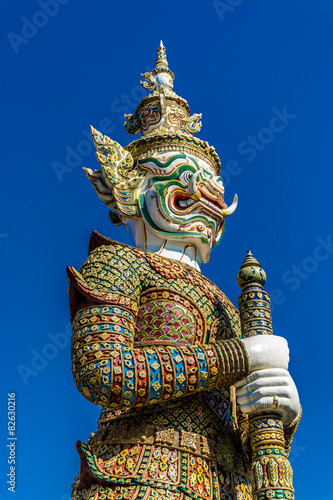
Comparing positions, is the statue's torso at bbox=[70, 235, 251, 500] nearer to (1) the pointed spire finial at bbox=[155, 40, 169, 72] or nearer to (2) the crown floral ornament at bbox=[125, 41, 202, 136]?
(2) the crown floral ornament at bbox=[125, 41, 202, 136]

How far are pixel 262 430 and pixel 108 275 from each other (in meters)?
1.67

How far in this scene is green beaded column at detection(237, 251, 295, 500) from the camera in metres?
4.43

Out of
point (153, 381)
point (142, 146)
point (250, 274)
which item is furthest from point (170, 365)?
point (142, 146)

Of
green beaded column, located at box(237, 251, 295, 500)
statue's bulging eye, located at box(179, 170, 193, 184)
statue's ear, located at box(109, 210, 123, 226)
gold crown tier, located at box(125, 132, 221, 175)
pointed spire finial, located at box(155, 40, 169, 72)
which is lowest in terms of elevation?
green beaded column, located at box(237, 251, 295, 500)

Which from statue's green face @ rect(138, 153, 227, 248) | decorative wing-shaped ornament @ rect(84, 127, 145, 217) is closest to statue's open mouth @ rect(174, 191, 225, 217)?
statue's green face @ rect(138, 153, 227, 248)

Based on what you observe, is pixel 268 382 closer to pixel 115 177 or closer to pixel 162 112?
pixel 115 177

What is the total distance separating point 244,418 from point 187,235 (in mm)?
1689

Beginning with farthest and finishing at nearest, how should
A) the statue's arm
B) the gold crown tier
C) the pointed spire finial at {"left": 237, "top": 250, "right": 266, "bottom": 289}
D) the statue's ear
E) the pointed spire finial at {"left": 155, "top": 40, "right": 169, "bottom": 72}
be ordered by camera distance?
the pointed spire finial at {"left": 155, "top": 40, "right": 169, "bottom": 72} → the statue's ear → the gold crown tier → the pointed spire finial at {"left": 237, "top": 250, "right": 266, "bottom": 289} → the statue's arm

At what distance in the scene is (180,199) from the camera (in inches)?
228

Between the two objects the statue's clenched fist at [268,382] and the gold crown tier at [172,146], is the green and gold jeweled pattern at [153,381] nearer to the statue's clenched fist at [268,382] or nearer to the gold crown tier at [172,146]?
the statue's clenched fist at [268,382]

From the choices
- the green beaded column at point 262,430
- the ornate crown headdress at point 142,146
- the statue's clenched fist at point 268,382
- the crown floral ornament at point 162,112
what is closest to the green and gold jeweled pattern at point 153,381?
the statue's clenched fist at point 268,382

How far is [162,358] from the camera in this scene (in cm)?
450

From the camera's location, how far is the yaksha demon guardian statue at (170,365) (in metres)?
4.39

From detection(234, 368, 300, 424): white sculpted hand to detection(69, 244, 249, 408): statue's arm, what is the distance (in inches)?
4.2
